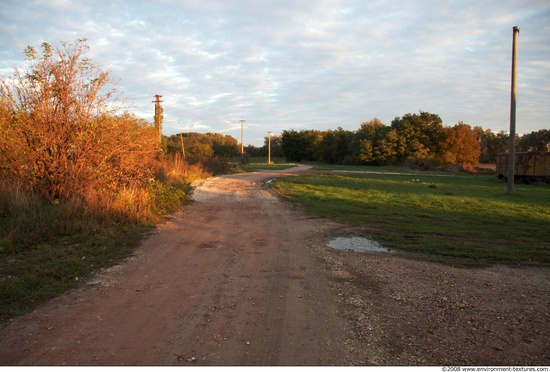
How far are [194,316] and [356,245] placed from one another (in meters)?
5.31

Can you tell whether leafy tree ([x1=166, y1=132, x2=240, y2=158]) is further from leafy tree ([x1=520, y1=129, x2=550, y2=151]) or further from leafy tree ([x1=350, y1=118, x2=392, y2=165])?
leafy tree ([x1=520, y1=129, x2=550, y2=151])

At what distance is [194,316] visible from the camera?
464cm

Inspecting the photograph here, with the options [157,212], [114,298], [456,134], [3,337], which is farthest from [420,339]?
[456,134]

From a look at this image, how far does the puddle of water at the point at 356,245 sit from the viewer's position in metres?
8.61

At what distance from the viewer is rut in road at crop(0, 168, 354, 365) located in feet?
12.1

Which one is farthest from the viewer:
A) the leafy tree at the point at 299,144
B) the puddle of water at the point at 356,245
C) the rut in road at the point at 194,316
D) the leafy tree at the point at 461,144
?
the leafy tree at the point at 299,144

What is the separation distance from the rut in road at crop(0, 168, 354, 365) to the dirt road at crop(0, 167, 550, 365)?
0.02m

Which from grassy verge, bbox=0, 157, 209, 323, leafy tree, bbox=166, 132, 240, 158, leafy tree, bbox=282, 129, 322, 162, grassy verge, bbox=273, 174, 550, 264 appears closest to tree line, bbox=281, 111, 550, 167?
leafy tree, bbox=282, 129, 322, 162

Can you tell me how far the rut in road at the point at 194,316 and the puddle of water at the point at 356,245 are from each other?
3.55 ft

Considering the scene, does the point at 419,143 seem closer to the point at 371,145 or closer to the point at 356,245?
the point at 371,145

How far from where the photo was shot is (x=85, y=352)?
368cm

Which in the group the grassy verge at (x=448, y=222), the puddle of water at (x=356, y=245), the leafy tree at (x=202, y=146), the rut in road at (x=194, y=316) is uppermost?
the leafy tree at (x=202, y=146)

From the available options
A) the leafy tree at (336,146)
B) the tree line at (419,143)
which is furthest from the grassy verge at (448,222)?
the leafy tree at (336,146)

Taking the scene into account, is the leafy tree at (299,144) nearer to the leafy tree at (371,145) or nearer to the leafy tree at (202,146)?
the leafy tree at (202,146)
